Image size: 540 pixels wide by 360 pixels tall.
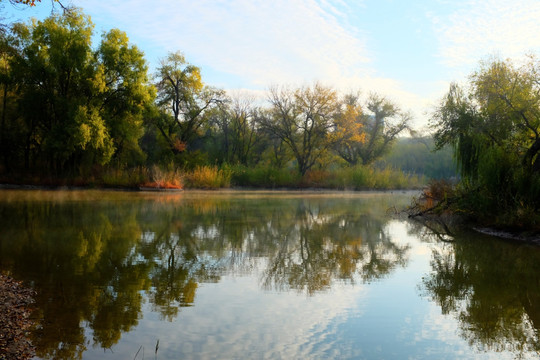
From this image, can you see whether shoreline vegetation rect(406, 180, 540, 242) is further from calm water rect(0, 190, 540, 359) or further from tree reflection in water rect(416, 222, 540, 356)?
tree reflection in water rect(416, 222, 540, 356)

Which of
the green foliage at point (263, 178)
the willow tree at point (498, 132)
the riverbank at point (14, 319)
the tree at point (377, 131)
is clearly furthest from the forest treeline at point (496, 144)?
the tree at point (377, 131)

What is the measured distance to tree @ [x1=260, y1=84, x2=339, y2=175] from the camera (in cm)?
4497

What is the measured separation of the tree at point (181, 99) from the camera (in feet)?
149

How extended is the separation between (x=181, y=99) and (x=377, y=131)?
91.6 feet

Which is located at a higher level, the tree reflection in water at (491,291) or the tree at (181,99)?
the tree at (181,99)

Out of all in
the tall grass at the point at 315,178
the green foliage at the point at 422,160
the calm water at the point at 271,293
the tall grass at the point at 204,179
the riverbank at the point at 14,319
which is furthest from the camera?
the green foliage at the point at 422,160

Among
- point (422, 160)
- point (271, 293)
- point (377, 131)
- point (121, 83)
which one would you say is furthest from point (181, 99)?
point (422, 160)

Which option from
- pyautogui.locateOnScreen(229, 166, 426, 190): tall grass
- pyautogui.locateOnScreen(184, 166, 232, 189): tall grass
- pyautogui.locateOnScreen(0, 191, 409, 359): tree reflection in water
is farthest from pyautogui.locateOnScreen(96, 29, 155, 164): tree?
pyautogui.locateOnScreen(0, 191, 409, 359): tree reflection in water

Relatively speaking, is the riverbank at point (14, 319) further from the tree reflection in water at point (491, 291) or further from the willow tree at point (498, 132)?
the willow tree at point (498, 132)

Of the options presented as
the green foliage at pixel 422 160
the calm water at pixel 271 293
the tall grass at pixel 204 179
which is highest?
the green foliage at pixel 422 160

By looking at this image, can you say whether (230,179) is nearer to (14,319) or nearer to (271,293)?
(271,293)

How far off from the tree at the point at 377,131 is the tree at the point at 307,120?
14882 millimetres

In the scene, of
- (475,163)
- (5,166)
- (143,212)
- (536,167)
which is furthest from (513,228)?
(5,166)

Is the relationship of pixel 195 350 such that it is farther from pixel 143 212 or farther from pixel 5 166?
pixel 5 166
